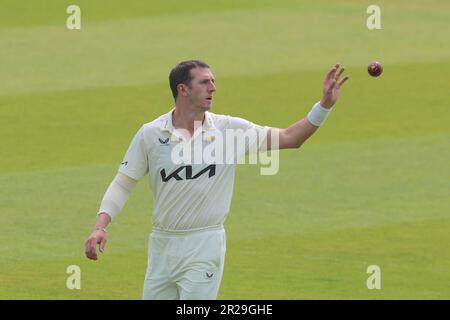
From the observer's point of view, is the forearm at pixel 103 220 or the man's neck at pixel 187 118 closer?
the forearm at pixel 103 220

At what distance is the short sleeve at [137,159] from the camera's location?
29.0ft

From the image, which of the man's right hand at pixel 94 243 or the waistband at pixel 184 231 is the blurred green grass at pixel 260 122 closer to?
the waistband at pixel 184 231

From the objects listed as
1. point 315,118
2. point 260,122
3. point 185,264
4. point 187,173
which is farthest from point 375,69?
point 260,122

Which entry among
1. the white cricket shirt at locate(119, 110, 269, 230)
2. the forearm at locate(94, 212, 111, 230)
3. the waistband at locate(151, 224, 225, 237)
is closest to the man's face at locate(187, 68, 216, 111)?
the white cricket shirt at locate(119, 110, 269, 230)

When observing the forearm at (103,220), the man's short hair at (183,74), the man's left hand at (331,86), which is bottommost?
the forearm at (103,220)

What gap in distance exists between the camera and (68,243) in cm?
1318

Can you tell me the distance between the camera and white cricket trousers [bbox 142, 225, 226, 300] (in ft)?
28.5

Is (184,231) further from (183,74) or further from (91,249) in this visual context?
(183,74)

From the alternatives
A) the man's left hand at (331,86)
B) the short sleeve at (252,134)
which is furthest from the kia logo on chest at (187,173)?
the man's left hand at (331,86)

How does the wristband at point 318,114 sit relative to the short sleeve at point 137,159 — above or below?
above

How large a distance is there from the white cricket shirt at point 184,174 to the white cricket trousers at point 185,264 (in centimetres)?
8

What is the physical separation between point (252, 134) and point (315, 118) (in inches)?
20.3

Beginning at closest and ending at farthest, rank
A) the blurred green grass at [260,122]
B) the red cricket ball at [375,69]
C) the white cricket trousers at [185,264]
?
1. the white cricket trousers at [185,264]
2. the red cricket ball at [375,69]
3. the blurred green grass at [260,122]

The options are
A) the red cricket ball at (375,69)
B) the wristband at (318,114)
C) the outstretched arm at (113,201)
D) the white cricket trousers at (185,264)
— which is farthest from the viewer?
the red cricket ball at (375,69)
